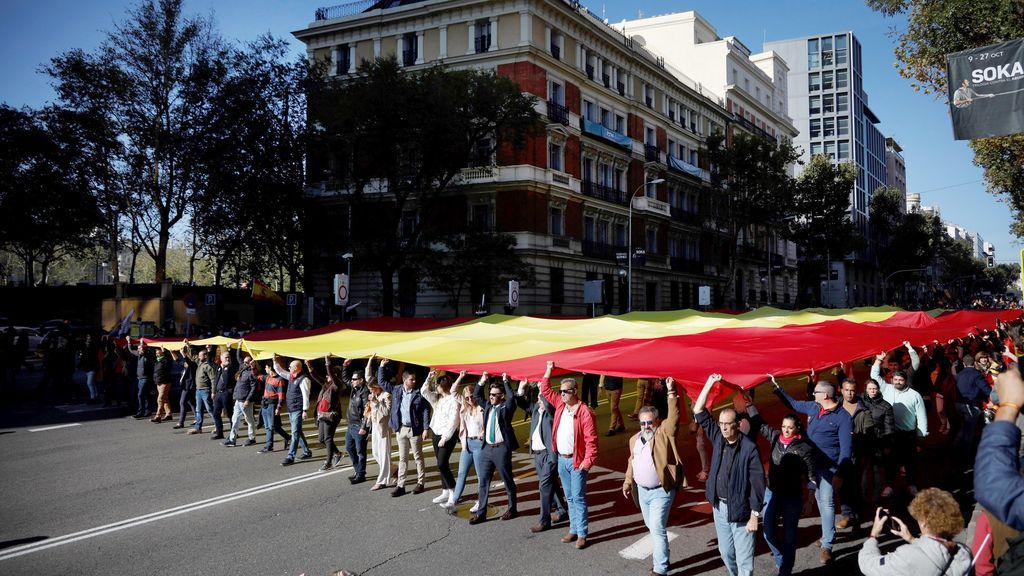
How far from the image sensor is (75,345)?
23.8 metres

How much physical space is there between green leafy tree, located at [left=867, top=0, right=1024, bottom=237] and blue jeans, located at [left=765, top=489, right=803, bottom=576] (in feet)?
49.7

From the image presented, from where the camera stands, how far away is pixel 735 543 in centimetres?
650

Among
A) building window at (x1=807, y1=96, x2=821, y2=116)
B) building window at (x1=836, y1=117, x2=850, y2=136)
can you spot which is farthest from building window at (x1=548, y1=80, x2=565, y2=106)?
building window at (x1=807, y1=96, x2=821, y2=116)

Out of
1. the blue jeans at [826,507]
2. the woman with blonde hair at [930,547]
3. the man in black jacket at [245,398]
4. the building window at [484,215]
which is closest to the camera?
the woman with blonde hair at [930,547]

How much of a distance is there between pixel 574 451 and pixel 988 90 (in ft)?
27.5

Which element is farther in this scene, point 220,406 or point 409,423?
point 220,406

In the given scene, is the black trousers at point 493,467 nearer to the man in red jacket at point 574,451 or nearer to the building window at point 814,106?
the man in red jacket at point 574,451

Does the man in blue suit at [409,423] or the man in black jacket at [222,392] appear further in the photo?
the man in black jacket at [222,392]

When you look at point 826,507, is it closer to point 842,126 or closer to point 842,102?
point 842,126

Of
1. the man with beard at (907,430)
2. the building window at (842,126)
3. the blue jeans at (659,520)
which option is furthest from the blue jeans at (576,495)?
the building window at (842,126)

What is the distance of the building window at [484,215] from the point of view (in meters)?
39.7

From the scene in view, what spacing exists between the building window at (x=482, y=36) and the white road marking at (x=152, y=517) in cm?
3301

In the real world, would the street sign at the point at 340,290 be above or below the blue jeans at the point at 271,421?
above

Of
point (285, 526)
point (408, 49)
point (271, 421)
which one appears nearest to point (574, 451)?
point (285, 526)
